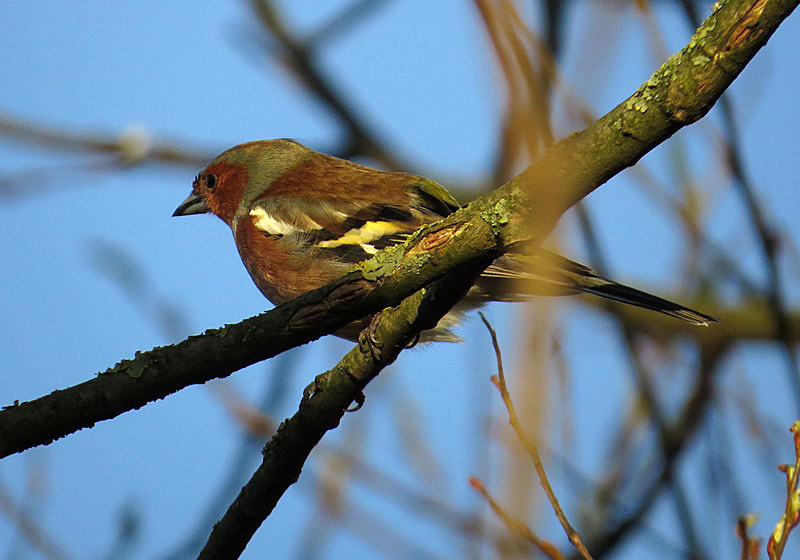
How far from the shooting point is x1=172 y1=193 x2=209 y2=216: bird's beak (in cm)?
665

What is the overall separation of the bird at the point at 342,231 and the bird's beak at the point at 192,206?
72 centimetres

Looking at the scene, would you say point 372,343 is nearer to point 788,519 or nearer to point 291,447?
point 291,447

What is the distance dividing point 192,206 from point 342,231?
207 centimetres

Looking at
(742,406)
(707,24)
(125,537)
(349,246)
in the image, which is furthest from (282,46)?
(707,24)

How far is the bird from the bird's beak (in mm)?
719

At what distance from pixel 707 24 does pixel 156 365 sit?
203 cm

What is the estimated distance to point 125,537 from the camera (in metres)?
4.70

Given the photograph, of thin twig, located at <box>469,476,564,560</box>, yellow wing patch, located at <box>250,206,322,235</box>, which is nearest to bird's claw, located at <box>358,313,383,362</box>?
thin twig, located at <box>469,476,564,560</box>

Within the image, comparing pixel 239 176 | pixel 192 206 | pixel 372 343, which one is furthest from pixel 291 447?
pixel 192 206

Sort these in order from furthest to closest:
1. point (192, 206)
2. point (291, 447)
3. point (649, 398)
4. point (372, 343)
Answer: point (192, 206) < point (649, 398) < point (291, 447) < point (372, 343)

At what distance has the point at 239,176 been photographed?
6.39 meters

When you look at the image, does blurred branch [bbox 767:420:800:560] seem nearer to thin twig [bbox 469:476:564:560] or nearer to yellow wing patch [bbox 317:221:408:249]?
thin twig [bbox 469:476:564:560]

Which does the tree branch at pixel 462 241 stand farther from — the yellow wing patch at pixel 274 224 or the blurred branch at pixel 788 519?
the yellow wing patch at pixel 274 224

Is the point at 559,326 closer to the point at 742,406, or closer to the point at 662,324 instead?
the point at 742,406
